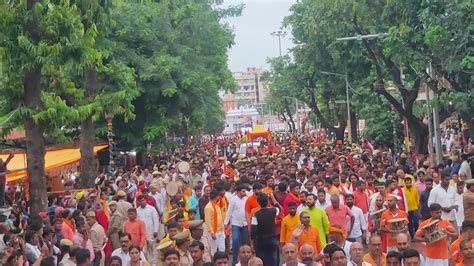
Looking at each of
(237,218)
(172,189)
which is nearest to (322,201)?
(237,218)

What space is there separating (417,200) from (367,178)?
1.88 meters

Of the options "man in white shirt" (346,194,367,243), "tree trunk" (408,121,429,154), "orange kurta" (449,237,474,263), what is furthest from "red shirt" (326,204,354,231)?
"tree trunk" (408,121,429,154)

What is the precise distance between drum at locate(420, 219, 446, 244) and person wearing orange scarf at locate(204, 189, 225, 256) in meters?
4.90

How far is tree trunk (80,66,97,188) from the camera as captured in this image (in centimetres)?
2452

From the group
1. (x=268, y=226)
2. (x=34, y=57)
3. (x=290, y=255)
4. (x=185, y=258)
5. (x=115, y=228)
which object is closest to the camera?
(x=290, y=255)

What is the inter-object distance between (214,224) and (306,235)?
370cm

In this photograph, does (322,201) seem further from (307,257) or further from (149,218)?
(307,257)

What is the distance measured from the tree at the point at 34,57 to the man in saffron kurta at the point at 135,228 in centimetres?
348

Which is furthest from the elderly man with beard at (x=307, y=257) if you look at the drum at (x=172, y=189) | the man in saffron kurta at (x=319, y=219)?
the drum at (x=172, y=189)

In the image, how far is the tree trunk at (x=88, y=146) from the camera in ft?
80.4

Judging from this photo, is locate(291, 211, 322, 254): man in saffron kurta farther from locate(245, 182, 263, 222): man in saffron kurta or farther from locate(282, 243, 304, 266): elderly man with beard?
locate(245, 182, 263, 222): man in saffron kurta

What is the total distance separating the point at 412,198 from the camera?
15500 millimetres

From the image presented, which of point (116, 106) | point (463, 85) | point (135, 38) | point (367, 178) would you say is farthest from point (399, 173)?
point (135, 38)

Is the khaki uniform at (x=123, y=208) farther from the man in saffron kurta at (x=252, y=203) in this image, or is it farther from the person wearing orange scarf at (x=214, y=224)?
the man in saffron kurta at (x=252, y=203)
